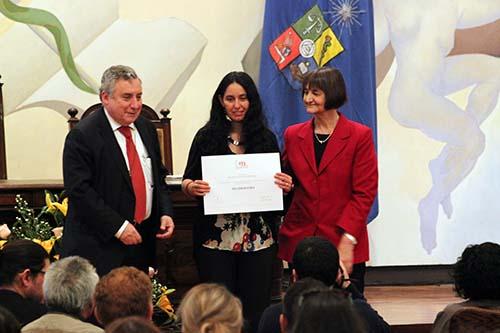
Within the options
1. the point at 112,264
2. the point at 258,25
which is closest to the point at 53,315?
the point at 112,264

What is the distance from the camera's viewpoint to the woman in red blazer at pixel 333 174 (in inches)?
158

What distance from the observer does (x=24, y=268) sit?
11.3 feet

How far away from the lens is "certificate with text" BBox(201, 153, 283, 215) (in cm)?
401

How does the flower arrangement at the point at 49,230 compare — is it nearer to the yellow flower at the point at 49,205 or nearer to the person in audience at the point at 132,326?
the yellow flower at the point at 49,205

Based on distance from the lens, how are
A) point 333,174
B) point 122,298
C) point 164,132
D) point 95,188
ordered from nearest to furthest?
point 122,298, point 95,188, point 333,174, point 164,132

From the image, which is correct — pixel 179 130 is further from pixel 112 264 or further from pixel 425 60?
pixel 112 264

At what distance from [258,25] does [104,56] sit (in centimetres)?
108

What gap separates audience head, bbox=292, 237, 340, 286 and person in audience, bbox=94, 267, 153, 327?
548 millimetres

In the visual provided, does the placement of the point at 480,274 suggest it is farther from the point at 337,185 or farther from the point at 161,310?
the point at 161,310

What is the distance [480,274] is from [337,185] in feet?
3.83

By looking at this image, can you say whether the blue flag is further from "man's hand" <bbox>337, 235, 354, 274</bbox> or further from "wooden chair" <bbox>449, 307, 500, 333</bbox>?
"wooden chair" <bbox>449, 307, 500, 333</bbox>

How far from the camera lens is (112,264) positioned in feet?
12.7

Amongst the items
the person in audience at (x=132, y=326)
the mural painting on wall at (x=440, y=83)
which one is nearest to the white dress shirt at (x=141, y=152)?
the person in audience at (x=132, y=326)

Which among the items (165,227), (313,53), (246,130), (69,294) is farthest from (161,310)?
(313,53)
